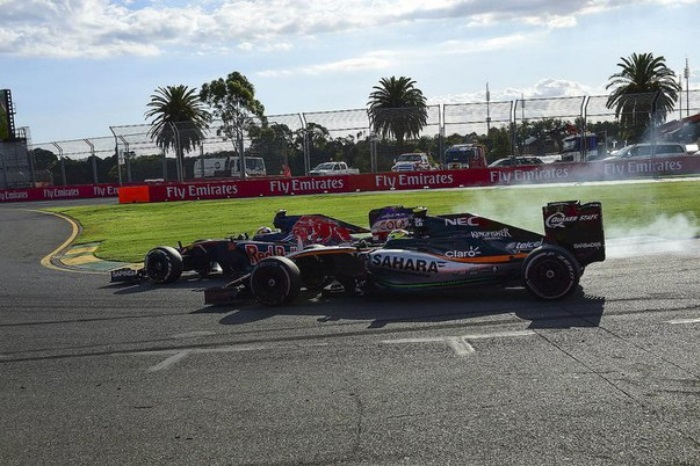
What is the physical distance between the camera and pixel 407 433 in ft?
14.9

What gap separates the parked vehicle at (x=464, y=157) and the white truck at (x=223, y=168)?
9146 millimetres

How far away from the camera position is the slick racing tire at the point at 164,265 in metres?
10.9

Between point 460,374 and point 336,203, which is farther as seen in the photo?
point 336,203

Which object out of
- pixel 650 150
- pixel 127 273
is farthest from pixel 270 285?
pixel 650 150

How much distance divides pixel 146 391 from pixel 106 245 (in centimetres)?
1198

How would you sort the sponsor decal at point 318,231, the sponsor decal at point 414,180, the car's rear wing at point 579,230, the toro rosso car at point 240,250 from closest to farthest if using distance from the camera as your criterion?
the car's rear wing at point 579,230 → the toro rosso car at point 240,250 → the sponsor decal at point 318,231 → the sponsor decal at point 414,180

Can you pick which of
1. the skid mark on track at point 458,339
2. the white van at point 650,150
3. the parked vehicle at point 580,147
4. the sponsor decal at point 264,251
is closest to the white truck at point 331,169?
the parked vehicle at point 580,147

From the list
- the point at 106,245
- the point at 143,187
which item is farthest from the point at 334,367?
the point at 143,187

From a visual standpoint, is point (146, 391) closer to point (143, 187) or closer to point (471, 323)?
point (471, 323)

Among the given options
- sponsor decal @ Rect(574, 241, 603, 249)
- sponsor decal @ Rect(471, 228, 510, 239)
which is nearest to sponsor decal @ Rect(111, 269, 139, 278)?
sponsor decal @ Rect(471, 228, 510, 239)

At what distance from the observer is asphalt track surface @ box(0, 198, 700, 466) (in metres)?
4.38

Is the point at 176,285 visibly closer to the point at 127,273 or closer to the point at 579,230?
the point at 127,273

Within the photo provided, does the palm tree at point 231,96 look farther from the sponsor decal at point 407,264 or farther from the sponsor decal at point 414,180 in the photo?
the sponsor decal at point 407,264

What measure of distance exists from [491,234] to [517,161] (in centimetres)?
2703
